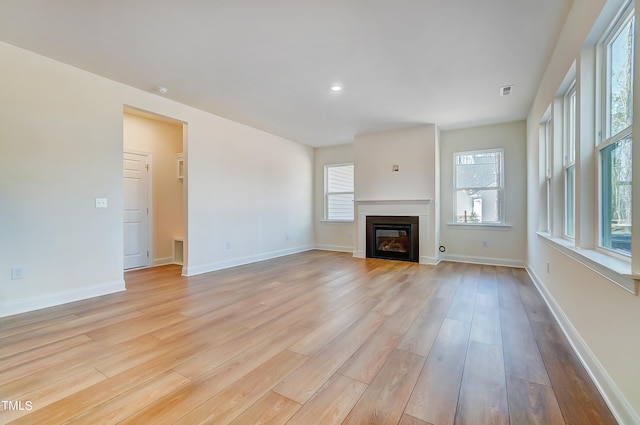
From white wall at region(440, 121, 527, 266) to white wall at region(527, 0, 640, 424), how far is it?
7.01 ft

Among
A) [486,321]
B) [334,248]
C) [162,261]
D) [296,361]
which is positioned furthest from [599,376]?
[162,261]

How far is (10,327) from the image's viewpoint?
99.0 inches

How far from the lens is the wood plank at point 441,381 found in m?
1.46

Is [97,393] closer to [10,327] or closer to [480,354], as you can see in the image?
[10,327]

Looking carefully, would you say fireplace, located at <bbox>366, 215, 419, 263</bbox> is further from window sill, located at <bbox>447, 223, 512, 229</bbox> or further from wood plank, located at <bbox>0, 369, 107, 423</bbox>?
wood plank, located at <bbox>0, 369, 107, 423</bbox>

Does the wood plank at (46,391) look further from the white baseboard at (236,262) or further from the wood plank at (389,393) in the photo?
the white baseboard at (236,262)

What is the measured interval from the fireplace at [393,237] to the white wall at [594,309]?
7.92 ft

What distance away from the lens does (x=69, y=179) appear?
126 inches

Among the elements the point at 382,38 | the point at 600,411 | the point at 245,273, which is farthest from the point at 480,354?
the point at 245,273

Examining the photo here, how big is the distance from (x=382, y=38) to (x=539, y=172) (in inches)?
108

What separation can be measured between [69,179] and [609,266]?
4690mm

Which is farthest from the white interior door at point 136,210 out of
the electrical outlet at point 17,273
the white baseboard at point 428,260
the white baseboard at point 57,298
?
the white baseboard at point 428,260

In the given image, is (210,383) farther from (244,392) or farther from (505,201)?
(505,201)

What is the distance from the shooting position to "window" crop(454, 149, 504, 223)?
5.29 metres
